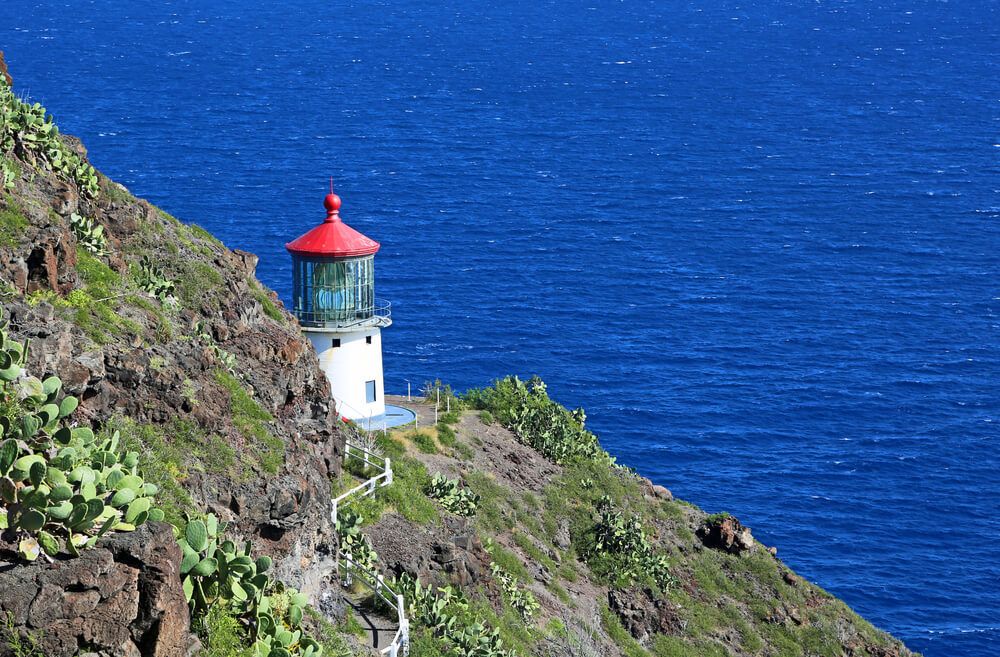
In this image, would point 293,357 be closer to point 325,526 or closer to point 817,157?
point 325,526

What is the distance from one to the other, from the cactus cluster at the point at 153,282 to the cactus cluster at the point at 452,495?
11666mm

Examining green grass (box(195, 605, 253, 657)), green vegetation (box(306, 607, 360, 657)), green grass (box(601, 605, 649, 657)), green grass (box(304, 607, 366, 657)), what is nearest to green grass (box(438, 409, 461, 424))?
green grass (box(601, 605, 649, 657))

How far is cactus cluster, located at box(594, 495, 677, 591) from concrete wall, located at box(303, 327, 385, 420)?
25.9 ft

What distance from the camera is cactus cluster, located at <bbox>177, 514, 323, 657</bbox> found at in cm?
1803

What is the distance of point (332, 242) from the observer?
42188 mm

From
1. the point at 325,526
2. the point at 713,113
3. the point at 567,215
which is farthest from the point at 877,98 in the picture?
the point at 325,526

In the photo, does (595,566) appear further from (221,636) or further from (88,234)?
(221,636)

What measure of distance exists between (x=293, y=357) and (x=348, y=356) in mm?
11314

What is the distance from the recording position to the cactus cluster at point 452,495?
3844 cm

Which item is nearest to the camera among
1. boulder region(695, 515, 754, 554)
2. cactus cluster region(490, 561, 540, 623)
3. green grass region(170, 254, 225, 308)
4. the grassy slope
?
green grass region(170, 254, 225, 308)

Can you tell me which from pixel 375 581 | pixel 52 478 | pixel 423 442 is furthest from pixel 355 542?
pixel 52 478

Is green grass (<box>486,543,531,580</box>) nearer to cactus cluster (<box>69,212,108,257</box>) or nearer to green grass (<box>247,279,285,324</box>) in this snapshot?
green grass (<box>247,279,285,324</box>)

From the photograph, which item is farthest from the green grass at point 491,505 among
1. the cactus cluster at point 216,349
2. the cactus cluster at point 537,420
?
the cactus cluster at point 216,349

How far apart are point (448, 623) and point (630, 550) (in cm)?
1423
